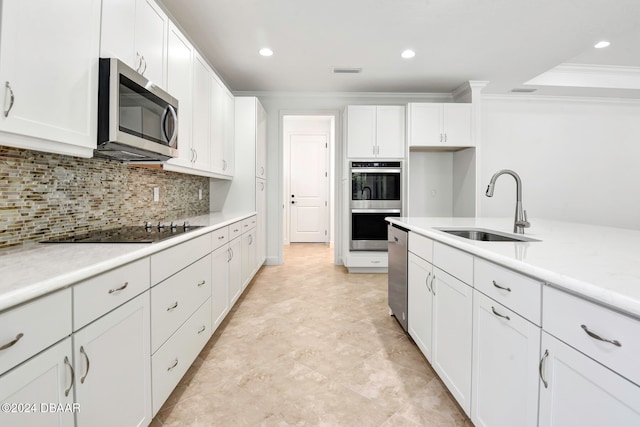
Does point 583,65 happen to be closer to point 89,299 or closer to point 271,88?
point 271,88

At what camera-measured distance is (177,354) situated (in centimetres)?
161

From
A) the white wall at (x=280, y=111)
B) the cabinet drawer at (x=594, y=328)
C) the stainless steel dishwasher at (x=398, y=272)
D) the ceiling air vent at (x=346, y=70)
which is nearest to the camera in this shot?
the cabinet drawer at (x=594, y=328)

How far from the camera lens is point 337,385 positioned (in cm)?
177

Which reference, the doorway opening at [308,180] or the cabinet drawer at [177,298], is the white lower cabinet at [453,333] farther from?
the doorway opening at [308,180]

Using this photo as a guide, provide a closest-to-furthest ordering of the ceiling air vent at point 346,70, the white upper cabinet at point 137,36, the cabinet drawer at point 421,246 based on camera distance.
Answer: the white upper cabinet at point 137,36 < the cabinet drawer at point 421,246 < the ceiling air vent at point 346,70

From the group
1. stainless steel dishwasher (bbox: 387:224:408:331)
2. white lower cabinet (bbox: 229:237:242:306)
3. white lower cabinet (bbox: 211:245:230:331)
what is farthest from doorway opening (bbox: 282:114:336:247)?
white lower cabinet (bbox: 211:245:230:331)

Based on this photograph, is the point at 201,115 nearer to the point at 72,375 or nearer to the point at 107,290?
the point at 107,290

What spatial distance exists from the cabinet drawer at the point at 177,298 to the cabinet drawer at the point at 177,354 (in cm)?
5

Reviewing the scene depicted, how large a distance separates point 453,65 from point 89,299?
4.19 meters

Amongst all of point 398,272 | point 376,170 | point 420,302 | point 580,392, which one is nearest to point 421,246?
point 420,302

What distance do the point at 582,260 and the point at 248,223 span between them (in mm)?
2939

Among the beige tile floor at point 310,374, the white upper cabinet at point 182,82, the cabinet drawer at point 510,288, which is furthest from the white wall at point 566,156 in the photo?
the white upper cabinet at point 182,82

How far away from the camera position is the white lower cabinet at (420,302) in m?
1.83

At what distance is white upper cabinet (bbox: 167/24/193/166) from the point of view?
2.13 metres
